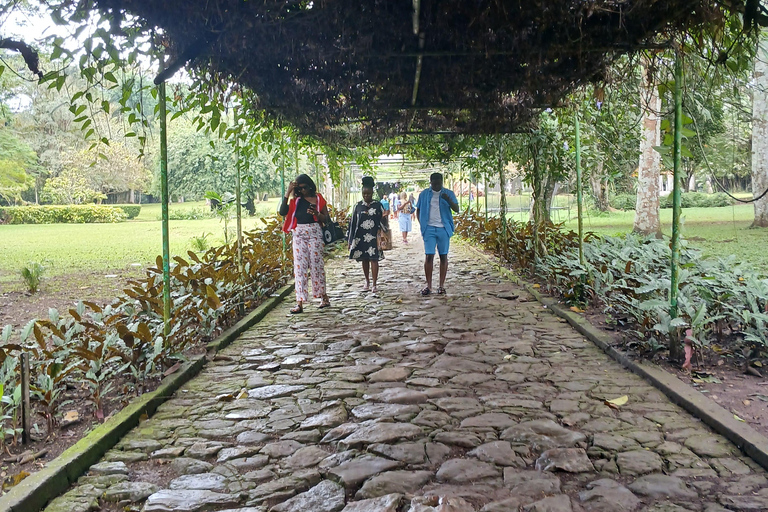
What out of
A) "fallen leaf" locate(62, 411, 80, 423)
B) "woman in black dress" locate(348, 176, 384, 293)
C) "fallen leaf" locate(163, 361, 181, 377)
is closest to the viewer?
"fallen leaf" locate(62, 411, 80, 423)

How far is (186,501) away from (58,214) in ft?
127

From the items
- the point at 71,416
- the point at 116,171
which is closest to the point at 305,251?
the point at 71,416

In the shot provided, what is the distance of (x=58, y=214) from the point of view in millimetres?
36625

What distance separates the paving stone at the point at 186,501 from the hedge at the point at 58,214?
1486 inches

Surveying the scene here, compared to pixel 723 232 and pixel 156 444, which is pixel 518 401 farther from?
pixel 723 232

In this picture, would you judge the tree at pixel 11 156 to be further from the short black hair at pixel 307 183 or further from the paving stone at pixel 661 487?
the paving stone at pixel 661 487

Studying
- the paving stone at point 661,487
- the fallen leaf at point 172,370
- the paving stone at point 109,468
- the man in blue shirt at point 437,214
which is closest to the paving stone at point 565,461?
the paving stone at point 661,487

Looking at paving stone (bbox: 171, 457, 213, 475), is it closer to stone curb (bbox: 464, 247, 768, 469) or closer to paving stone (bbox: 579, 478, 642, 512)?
paving stone (bbox: 579, 478, 642, 512)

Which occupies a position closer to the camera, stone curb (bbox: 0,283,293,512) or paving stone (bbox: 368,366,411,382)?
stone curb (bbox: 0,283,293,512)

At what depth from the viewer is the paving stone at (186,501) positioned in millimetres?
3011

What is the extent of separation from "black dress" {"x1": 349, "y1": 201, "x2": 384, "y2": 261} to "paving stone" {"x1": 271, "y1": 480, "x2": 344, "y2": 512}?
6351mm

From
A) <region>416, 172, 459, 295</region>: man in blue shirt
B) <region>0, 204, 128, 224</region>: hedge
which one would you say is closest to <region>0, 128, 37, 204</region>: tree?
<region>0, 204, 128, 224</region>: hedge

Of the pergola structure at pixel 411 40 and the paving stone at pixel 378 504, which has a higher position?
the pergola structure at pixel 411 40

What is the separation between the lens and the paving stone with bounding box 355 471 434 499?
313 cm
